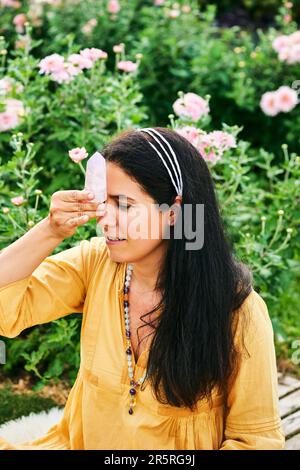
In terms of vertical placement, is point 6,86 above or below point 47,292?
above

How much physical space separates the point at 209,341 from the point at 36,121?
178 cm

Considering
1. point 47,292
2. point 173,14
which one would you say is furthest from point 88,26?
point 47,292

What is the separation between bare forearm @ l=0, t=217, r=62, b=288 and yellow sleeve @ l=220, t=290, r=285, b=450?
1.82ft

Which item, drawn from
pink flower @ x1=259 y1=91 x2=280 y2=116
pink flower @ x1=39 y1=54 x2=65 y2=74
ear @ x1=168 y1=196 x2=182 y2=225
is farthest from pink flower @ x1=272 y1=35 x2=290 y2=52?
ear @ x1=168 y1=196 x2=182 y2=225

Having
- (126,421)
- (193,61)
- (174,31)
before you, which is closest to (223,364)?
(126,421)

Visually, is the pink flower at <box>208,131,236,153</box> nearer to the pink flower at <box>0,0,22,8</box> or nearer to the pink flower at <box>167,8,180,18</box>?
the pink flower at <box>167,8,180,18</box>

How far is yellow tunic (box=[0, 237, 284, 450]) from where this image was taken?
6.40ft

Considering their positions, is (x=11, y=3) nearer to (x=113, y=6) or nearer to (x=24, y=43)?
(x=113, y=6)

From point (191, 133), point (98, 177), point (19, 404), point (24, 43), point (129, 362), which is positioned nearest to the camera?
point (98, 177)

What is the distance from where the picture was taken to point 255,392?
1.94 m

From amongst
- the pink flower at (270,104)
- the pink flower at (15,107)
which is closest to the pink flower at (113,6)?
the pink flower at (270,104)

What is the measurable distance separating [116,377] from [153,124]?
8.55 feet

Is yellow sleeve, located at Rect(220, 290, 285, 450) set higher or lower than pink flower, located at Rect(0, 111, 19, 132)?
lower

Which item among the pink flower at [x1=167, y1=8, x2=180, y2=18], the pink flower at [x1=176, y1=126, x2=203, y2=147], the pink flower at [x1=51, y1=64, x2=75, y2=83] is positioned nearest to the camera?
the pink flower at [x1=176, y1=126, x2=203, y2=147]
